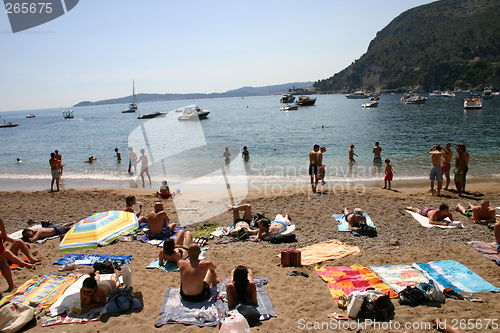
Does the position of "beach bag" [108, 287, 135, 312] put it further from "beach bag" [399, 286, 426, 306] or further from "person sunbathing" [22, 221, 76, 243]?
"person sunbathing" [22, 221, 76, 243]

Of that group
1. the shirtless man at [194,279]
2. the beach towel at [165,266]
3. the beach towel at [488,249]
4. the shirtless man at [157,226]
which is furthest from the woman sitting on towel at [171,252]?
the beach towel at [488,249]

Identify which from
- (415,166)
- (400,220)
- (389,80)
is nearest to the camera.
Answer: (400,220)

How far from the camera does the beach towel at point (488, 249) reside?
579cm

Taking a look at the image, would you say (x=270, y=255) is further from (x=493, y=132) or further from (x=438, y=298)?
(x=493, y=132)

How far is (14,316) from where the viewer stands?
4059 millimetres

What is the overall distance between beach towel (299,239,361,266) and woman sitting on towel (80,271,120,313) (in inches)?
131

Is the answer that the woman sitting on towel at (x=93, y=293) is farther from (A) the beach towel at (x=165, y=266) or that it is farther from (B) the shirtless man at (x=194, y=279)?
(A) the beach towel at (x=165, y=266)

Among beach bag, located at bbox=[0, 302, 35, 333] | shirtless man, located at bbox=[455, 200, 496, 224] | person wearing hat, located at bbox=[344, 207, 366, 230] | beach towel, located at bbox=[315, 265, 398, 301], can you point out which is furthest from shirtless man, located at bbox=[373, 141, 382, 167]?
beach bag, located at bbox=[0, 302, 35, 333]

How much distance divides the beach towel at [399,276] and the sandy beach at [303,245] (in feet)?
0.96

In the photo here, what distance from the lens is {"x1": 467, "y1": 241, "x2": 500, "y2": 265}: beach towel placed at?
5.79m

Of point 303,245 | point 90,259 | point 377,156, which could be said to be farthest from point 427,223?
point 377,156

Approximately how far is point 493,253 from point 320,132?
2859 cm

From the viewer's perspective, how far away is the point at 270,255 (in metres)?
6.52

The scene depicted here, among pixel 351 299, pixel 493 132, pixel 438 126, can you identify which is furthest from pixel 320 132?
pixel 351 299
